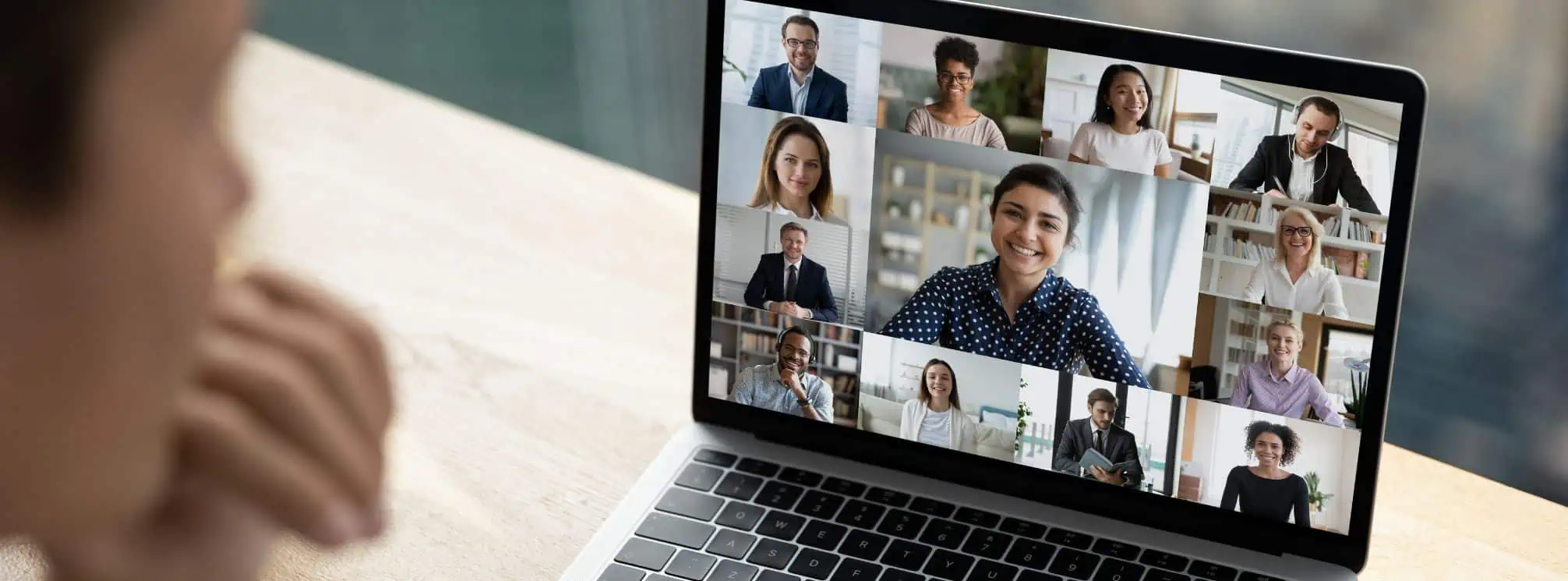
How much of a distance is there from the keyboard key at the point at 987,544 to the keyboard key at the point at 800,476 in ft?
0.29

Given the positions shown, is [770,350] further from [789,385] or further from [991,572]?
[991,572]

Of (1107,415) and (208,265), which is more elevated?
(208,265)

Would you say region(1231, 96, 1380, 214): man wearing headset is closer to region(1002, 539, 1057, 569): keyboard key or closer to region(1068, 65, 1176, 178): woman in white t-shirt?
region(1068, 65, 1176, 178): woman in white t-shirt

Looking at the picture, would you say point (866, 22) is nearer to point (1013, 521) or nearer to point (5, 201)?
point (1013, 521)

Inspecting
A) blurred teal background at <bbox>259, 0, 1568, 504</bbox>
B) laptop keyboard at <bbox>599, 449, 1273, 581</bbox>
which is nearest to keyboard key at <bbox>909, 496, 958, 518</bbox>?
laptop keyboard at <bbox>599, 449, 1273, 581</bbox>

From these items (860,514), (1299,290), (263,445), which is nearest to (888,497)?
(860,514)

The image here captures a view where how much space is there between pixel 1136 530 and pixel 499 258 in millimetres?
510

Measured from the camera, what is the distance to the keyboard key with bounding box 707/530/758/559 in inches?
27.2

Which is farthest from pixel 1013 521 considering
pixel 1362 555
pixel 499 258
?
pixel 499 258

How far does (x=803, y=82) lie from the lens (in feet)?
A: 2.29

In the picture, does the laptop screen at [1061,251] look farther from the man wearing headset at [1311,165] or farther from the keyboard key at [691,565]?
the keyboard key at [691,565]

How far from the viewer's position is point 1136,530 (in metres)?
0.70

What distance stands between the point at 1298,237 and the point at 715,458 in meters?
0.32

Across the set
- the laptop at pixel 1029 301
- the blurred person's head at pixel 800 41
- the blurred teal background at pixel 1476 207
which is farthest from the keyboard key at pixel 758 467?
the blurred teal background at pixel 1476 207
